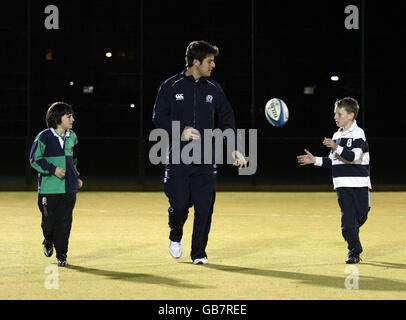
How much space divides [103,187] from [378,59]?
3731 centimetres

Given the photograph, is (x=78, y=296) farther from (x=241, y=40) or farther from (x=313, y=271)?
(x=241, y=40)

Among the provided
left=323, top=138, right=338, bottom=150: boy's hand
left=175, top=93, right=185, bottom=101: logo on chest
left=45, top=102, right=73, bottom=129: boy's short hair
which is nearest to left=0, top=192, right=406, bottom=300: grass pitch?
left=323, top=138, right=338, bottom=150: boy's hand

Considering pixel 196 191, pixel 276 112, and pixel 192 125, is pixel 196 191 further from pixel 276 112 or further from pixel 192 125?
pixel 276 112

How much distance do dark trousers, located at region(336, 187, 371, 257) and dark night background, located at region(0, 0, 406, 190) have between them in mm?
41757

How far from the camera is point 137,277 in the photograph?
9062 mm

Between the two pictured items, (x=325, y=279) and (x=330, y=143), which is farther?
(x=330, y=143)

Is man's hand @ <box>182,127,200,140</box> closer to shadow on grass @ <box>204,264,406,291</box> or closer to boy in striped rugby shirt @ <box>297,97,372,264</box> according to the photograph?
boy in striped rugby shirt @ <box>297,97,372,264</box>

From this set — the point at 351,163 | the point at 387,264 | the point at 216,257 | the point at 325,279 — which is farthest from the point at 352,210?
the point at 216,257

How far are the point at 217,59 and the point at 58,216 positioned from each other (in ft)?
151

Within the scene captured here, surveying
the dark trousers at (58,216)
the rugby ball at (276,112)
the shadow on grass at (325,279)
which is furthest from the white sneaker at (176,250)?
the rugby ball at (276,112)

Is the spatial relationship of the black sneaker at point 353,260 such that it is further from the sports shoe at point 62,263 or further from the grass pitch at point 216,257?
the sports shoe at point 62,263

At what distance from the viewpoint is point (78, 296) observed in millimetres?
7938

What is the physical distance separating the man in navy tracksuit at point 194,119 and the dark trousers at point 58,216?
1.17 meters

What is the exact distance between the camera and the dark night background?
178ft
